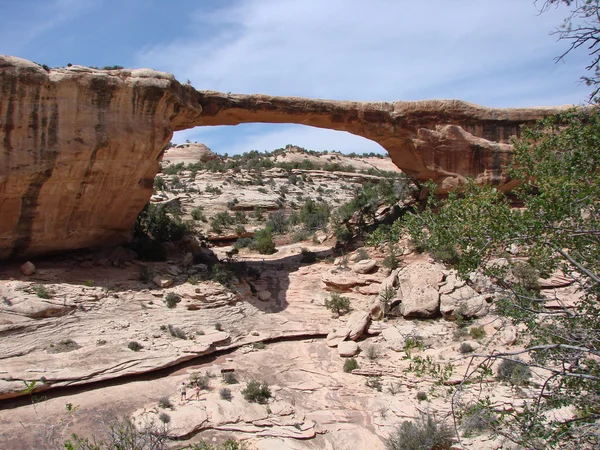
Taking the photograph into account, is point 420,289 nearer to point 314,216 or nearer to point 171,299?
point 171,299

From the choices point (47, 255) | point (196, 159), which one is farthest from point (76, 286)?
point (196, 159)

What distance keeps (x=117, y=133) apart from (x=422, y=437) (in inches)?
360

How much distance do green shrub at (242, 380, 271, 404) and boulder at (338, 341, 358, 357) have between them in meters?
2.43

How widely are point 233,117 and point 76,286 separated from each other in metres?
6.53

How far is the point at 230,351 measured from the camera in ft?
36.1

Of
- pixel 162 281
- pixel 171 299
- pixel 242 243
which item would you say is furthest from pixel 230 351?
pixel 242 243

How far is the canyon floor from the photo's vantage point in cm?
806

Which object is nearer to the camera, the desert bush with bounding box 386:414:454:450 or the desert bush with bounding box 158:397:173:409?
the desert bush with bounding box 386:414:454:450

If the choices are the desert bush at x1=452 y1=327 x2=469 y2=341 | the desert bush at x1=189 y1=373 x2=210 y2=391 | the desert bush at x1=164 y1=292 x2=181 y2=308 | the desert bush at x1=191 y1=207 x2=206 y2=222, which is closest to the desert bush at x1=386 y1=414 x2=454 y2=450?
the desert bush at x1=452 y1=327 x2=469 y2=341

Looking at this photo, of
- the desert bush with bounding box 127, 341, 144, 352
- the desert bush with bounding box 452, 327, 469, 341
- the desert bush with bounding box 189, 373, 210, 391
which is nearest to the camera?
the desert bush with bounding box 189, 373, 210, 391

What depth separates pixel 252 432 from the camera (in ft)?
26.5

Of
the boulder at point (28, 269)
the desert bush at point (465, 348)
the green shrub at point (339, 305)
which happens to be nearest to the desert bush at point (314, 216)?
the green shrub at point (339, 305)

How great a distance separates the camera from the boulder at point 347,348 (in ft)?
36.1

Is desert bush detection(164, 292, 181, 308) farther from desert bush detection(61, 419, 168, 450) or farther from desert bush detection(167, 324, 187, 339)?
desert bush detection(61, 419, 168, 450)
